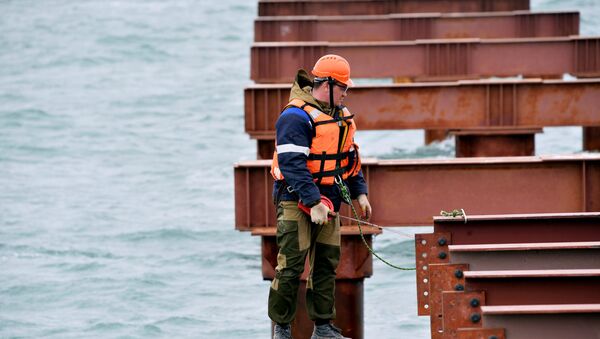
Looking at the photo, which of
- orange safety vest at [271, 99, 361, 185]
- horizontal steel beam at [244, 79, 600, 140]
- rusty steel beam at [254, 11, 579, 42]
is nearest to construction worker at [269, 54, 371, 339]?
orange safety vest at [271, 99, 361, 185]

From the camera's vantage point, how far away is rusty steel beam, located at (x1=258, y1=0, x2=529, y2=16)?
24.9m

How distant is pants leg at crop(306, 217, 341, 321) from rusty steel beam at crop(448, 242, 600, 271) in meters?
0.99

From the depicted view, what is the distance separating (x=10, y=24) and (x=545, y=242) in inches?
1252

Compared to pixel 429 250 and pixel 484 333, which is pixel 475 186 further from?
pixel 484 333

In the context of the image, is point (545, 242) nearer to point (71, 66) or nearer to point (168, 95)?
point (168, 95)

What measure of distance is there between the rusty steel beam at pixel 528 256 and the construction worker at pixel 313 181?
927 millimetres

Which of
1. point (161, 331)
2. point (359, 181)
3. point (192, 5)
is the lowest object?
point (161, 331)

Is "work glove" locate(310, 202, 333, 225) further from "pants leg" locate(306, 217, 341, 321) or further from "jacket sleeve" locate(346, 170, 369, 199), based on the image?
"jacket sleeve" locate(346, 170, 369, 199)

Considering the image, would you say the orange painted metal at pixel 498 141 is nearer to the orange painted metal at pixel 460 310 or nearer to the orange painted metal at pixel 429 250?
the orange painted metal at pixel 429 250

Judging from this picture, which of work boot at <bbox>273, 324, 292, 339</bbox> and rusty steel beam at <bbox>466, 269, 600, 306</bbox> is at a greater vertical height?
rusty steel beam at <bbox>466, 269, 600, 306</bbox>

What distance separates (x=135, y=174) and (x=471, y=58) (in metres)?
6.63

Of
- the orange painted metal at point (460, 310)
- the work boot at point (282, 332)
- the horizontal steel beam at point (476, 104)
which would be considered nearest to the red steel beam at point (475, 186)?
the work boot at point (282, 332)

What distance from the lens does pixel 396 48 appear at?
17.6m

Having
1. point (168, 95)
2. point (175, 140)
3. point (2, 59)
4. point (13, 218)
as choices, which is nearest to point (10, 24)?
point (2, 59)
